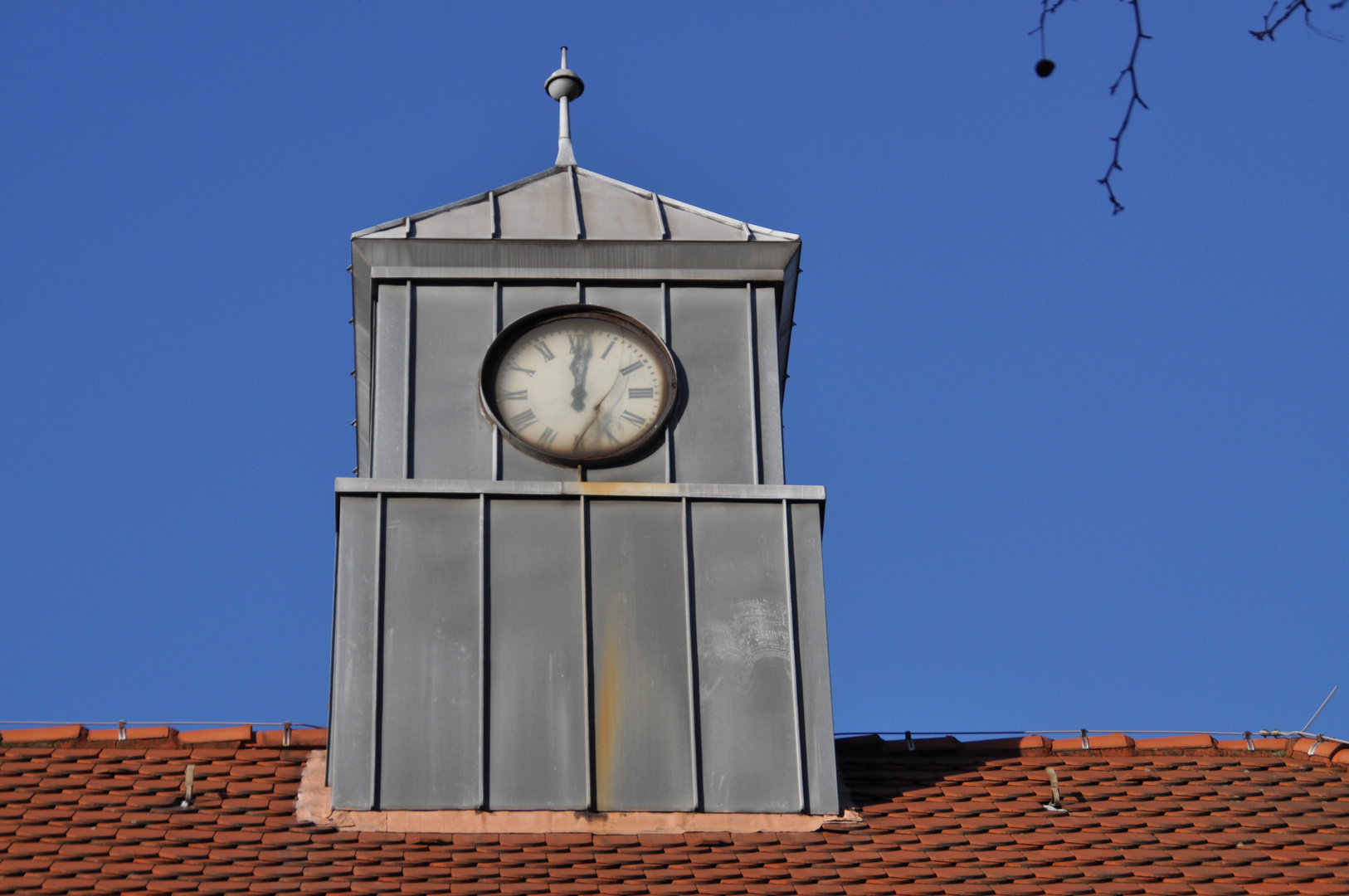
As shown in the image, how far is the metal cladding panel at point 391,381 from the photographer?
39.6ft

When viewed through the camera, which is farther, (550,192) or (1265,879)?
(550,192)

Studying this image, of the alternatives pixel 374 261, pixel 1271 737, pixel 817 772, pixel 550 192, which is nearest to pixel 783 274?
pixel 550 192

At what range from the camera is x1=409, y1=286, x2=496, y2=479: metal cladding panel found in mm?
12102

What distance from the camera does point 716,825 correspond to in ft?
36.3

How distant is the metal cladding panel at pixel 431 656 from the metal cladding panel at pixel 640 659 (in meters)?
0.73

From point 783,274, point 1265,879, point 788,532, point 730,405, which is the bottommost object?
point 1265,879

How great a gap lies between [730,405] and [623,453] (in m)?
0.80

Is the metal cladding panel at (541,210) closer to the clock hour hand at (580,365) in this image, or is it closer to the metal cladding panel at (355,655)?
the clock hour hand at (580,365)

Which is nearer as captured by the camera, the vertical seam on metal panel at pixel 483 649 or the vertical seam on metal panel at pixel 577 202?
the vertical seam on metal panel at pixel 483 649

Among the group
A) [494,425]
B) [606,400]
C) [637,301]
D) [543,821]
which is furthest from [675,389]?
[543,821]

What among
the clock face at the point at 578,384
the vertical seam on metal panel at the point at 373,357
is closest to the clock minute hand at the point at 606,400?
the clock face at the point at 578,384

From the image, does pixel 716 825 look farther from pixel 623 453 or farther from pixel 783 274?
pixel 783 274

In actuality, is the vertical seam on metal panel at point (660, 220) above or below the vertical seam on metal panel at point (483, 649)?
above

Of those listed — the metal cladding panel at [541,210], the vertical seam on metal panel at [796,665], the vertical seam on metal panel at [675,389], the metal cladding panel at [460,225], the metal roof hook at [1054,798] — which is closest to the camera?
the vertical seam on metal panel at [796,665]
